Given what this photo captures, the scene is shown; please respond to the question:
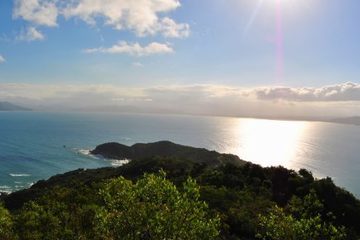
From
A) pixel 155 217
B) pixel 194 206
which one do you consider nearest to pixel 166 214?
pixel 155 217

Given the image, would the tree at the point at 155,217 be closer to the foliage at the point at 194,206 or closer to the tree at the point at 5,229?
Result: the foliage at the point at 194,206

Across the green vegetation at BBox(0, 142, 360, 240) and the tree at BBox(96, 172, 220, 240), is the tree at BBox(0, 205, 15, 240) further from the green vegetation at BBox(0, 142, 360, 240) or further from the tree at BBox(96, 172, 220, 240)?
the tree at BBox(96, 172, 220, 240)

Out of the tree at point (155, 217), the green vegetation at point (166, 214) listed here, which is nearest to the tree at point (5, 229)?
the green vegetation at point (166, 214)

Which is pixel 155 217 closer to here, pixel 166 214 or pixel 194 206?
pixel 166 214

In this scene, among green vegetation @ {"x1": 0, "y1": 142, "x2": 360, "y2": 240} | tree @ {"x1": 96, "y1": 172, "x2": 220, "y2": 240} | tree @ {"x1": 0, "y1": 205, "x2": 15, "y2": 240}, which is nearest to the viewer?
tree @ {"x1": 96, "y1": 172, "x2": 220, "y2": 240}

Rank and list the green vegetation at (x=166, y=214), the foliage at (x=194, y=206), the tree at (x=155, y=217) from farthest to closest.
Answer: the foliage at (x=194, y=206) → the green vegetation at (x=166, y=214) → the tree at (x=155, y=217)

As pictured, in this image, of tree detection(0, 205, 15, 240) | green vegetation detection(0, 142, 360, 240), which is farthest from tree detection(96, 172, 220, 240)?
tree detection(0, 205, 15, 240)

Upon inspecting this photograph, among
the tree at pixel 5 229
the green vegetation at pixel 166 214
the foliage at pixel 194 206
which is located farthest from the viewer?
the tree at pixel 5 229

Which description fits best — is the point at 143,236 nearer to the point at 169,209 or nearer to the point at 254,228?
the point at 169,209
